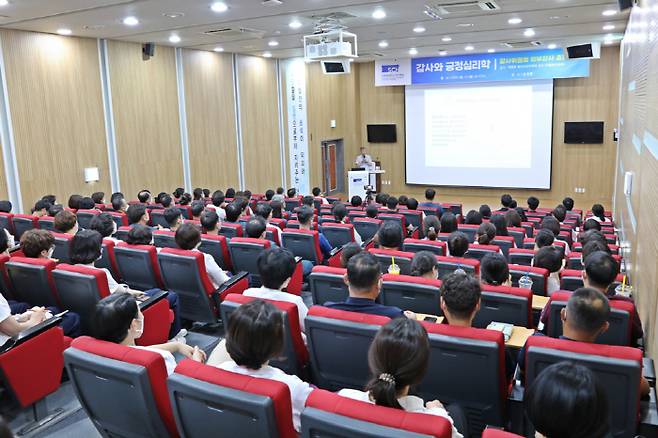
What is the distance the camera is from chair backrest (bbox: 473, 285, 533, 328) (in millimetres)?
3643

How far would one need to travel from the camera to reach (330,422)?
1878 millimetres

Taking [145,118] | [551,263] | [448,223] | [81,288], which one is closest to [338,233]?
[448,223]

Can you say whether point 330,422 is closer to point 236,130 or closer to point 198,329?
point 198,329

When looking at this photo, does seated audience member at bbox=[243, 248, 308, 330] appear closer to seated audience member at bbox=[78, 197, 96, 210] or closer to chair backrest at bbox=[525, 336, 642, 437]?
chair backrest at bbox=[525, 336, 642, 437]

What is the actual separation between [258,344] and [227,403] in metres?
0.31

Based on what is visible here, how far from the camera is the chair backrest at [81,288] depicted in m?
4.02

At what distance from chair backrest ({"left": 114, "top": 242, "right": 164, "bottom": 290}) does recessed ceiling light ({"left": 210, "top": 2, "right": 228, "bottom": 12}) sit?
432cm

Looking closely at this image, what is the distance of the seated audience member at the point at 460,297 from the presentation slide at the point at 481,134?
14121 millimetres

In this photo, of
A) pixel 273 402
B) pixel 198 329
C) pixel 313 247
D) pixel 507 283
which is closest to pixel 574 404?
pixel 273 402

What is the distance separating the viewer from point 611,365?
2.49 metres

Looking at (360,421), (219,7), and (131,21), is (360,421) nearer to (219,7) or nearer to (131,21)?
(219,7)

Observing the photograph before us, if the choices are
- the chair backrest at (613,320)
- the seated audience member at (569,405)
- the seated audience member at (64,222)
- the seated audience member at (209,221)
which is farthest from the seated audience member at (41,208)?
the seated audience member at (569,405)

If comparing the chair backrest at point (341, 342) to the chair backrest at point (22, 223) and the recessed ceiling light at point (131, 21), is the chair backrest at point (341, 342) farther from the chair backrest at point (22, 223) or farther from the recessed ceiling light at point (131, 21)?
the recessed ceiling light at point (131, 21)

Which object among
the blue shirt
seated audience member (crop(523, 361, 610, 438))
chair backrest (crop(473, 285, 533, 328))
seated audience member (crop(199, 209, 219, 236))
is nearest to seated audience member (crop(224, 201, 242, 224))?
seated audience member (crop(199, 209, 219, 236))
